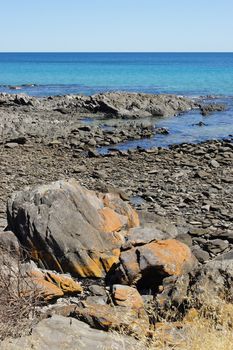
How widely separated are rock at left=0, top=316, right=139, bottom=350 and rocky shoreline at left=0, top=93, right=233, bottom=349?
31mm

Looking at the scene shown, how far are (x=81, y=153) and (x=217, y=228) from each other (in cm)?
1173

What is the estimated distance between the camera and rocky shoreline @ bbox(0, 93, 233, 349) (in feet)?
29.3

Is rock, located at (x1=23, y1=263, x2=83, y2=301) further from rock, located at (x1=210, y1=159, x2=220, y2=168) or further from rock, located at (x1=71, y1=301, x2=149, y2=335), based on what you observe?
rock, located at (x1=210, y1=159, x2=220, y2=168)

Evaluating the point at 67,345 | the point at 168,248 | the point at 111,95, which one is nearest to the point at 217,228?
the point at 168,248

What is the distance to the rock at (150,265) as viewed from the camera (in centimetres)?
1117

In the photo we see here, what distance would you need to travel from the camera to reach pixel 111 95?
45875mm

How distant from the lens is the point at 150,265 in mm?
11195

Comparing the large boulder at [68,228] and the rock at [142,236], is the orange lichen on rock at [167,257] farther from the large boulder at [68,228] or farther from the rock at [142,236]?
the large boulder at [68,228]

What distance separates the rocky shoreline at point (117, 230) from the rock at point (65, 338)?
0.03 meters

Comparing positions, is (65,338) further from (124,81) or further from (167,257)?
(124,81)

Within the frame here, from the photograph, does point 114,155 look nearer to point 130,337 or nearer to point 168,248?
point 168,248

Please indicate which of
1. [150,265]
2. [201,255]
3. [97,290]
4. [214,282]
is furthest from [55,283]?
[201,255]

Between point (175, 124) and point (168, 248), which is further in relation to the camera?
point (175, 124)

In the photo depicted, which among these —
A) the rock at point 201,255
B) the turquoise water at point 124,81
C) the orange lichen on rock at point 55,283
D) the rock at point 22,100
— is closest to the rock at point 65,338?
the orange lichen on rock at point 55,283
